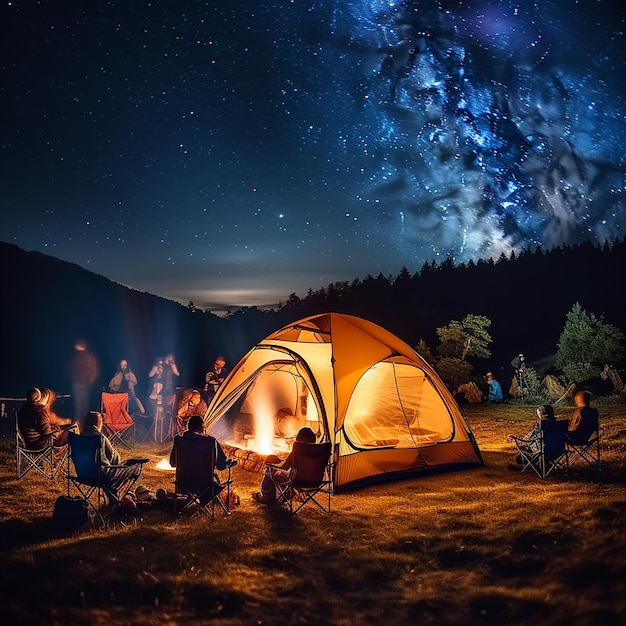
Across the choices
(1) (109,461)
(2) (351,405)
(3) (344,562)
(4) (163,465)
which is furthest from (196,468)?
(4) (163,465)

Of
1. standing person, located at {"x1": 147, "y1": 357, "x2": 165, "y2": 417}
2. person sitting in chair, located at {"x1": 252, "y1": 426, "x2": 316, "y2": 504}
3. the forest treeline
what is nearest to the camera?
person sitting in chair, located at {"x1": 252, "y1": 426, "x2": 316, "y2": 504}

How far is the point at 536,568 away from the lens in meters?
4.65

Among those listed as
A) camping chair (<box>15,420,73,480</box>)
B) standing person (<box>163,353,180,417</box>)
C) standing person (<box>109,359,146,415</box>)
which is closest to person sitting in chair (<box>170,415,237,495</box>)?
camping chair (<box>15,420,73,480</box>)

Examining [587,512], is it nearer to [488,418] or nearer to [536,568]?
[536,568]

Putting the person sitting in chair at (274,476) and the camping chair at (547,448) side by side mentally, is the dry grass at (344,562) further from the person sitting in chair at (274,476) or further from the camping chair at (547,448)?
the camping chair at (547,448)

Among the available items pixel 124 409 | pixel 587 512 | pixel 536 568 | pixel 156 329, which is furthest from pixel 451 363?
pixel 156 329

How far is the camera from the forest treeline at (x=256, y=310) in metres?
34.4

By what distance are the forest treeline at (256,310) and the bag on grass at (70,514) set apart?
57.6 ft

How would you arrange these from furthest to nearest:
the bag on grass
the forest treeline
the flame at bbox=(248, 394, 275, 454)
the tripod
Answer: the forest treeline → the tripod → the flame at bbox=(248, 394, 275, 454) → the bag on grass

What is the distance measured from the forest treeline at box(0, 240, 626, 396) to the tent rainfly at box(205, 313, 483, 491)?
13975mm

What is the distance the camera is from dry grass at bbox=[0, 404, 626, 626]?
3.95 metres

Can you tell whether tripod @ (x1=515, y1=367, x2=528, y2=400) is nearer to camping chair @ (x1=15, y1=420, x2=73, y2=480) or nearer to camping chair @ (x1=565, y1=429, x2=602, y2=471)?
camping chair @ (x1=565, y1=429, x2=602, y2=471)

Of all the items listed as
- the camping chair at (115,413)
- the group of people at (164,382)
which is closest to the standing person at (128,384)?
the group of people at (164,382)

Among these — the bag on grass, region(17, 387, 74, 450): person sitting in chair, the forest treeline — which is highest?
the forest treeline
